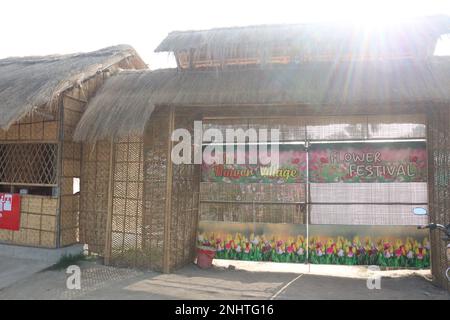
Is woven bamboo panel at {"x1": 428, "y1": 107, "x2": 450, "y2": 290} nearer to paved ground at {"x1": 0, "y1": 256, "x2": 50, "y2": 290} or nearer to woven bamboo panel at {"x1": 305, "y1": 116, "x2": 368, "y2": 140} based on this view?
woven bamboo panel at {"x1": 305, "y1": 116, "x2": 368, "y2": 140}

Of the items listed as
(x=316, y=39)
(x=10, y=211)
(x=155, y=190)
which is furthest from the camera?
(x=10, y=211)

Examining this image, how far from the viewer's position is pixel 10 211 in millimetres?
6941

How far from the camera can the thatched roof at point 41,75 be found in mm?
5758

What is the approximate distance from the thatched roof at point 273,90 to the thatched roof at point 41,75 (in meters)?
0.59

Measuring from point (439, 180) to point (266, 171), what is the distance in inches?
101

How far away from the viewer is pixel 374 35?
6.13 meters

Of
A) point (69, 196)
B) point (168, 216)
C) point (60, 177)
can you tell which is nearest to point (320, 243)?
point (168, 216)

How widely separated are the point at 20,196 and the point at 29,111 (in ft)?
6.30

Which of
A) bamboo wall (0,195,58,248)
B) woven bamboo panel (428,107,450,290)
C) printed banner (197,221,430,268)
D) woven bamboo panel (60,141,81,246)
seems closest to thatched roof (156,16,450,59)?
woven bamboo panel (428,107,450,290)

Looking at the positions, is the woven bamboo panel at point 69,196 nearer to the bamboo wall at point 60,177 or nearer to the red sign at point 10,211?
the bamboo wall at point 60,177

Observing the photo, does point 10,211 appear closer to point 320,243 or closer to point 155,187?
point 155,187

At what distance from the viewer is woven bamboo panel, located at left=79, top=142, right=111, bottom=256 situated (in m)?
6.75

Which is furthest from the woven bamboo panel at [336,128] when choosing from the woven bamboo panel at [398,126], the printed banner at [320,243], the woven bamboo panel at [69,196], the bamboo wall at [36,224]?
the bamboo wall at [36,224]
